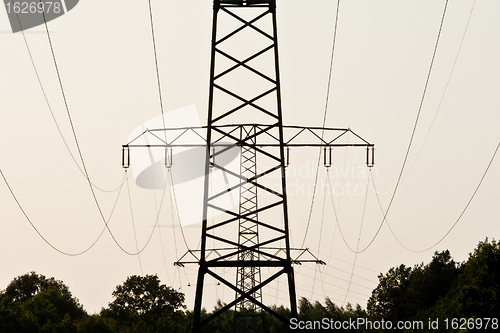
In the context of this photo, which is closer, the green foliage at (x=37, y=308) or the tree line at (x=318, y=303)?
the tree line at (x=318, y=303)

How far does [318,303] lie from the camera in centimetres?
14112

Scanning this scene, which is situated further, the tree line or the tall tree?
the tall tree

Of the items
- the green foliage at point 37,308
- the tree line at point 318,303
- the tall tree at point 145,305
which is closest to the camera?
the tree line at point 318,303

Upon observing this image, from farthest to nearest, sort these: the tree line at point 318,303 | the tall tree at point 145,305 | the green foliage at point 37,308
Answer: the tall tree at point 145,305 < the green foliage at point 37,308 < the tree line at point 318,303

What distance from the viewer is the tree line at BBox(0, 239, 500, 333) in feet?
202

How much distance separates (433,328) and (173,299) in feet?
166

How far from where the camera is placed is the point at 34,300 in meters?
113

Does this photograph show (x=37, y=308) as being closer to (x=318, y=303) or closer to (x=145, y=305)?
(x=145, y=305)

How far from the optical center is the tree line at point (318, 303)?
61.5 meters

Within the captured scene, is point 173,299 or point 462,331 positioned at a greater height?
point 173,299

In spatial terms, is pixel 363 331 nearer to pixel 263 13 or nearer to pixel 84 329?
pixel 84 329

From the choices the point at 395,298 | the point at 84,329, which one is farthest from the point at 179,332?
the point at 395,298

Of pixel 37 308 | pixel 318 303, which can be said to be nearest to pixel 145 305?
pixel 37 308

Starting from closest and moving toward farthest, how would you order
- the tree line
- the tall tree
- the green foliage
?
the tree line
the green foliage
the tall tree
